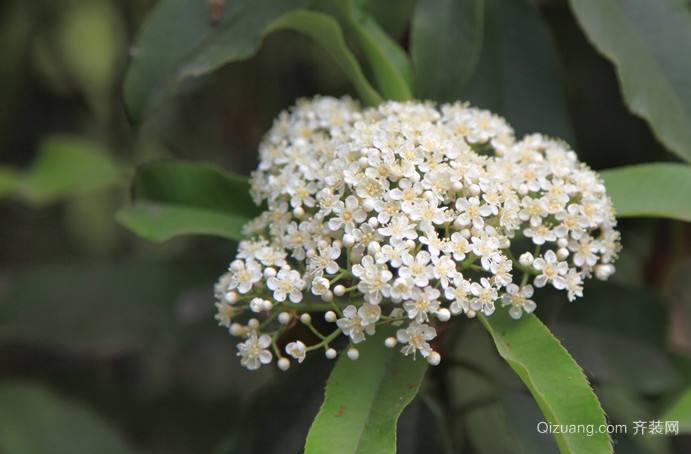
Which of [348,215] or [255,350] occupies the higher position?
[348,215]

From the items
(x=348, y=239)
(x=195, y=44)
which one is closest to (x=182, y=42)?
(x=195, y=44)

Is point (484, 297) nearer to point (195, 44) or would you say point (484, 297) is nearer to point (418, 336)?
point (418, 336)

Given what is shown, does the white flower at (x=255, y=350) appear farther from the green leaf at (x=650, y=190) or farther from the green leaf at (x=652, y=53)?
the green leaf at (x=652, y=53)

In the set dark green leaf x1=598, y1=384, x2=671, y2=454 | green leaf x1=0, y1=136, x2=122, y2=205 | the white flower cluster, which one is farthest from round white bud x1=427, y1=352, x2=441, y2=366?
green leaf x1=0, y1=136, x2=122, y2=205

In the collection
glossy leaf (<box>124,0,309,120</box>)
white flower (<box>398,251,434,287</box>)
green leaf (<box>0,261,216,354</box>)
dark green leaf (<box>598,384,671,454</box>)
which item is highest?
glossy leaf (<box>124,0,309,120</box>)

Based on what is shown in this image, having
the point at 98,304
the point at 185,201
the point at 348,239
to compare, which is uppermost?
the point at 348,239

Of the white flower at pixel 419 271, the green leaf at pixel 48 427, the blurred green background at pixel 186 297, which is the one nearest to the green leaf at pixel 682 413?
the blurred green background at pixel 186 297

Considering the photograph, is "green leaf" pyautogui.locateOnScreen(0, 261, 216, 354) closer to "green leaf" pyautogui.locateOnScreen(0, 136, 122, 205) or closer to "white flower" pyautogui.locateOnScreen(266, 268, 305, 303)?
"green leaf" pyautogui.locateOnScreen(0, 136, 122, 205)

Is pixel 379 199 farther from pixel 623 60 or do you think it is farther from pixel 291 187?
pixel 623 60

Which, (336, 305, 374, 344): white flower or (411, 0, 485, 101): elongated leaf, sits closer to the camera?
(336, 305, 374, 344): white flower
